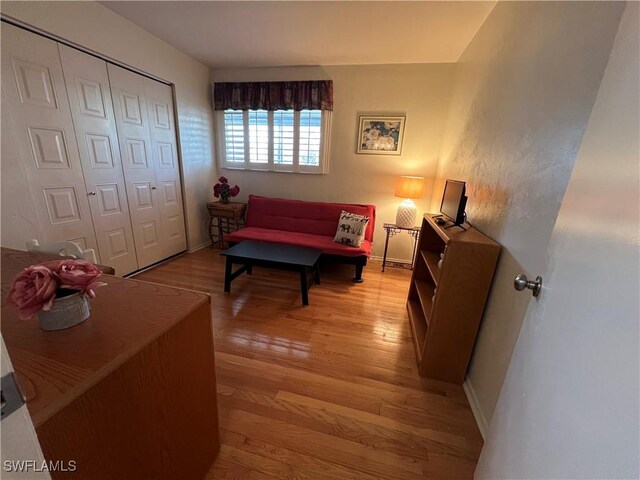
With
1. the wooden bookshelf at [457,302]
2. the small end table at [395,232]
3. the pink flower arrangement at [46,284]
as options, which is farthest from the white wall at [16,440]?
the small end table at [395,232]

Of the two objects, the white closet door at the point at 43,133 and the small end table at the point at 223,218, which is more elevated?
the white closet door at the point at 43,133

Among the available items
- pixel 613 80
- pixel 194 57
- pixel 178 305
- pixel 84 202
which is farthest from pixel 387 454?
pixel 194 57

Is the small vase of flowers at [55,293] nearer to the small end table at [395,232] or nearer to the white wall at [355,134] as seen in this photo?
the small end table at [395,232]

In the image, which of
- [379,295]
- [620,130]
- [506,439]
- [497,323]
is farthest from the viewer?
[379,295]

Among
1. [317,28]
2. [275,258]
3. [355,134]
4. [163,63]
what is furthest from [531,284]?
[163,63]

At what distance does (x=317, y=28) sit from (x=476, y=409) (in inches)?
126

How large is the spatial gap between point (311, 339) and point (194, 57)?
3683 millimetres

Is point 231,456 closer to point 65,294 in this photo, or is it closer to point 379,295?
point 65,294

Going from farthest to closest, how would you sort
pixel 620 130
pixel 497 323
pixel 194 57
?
pixel 194 57
pixel 497 323
pixel 620 130

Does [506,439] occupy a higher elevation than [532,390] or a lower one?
lower

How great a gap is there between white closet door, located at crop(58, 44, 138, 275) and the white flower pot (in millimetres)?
2200

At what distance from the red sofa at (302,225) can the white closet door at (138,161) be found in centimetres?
89

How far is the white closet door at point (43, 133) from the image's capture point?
178cm

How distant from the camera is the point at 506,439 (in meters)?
0.84
